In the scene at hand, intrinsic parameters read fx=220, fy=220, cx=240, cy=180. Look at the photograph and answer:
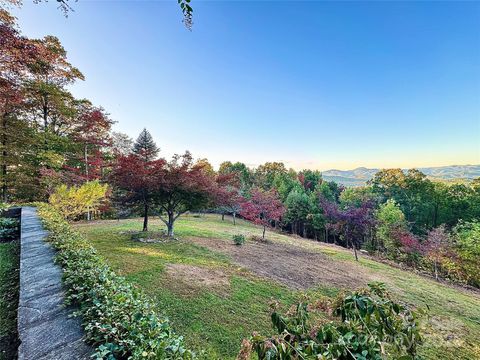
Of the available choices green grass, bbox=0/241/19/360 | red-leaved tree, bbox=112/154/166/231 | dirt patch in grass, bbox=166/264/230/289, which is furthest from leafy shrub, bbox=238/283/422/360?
red-leaved tree, bbox=112/154/166/231

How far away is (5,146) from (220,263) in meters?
11.9

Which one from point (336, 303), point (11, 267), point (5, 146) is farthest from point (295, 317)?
point (5, 146)

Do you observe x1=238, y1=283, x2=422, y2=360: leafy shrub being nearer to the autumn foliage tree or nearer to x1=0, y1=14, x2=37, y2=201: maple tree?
the autumn foliage tree

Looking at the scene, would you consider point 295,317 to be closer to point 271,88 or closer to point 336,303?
point 336,303

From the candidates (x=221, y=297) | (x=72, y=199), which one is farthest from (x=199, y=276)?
(x=72, y=199)

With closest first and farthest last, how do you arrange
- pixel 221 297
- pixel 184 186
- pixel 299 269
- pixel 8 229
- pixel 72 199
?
pixel 221 297 → pixel 8 229 → pixel 299 269 → pixel 184 186 → pixel 72 199

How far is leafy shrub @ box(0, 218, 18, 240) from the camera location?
5.94 meters

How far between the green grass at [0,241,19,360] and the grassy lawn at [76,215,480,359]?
1.23 metres

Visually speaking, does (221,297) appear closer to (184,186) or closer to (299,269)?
(299,269)

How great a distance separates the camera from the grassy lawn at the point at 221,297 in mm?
3875

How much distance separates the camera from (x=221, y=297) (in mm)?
5004

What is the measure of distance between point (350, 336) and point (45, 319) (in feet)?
8.41

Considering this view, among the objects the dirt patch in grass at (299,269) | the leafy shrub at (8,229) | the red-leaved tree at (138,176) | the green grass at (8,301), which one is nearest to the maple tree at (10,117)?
the red-leaved tree at (138,176)

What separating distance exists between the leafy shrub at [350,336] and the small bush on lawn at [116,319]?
78 cm
